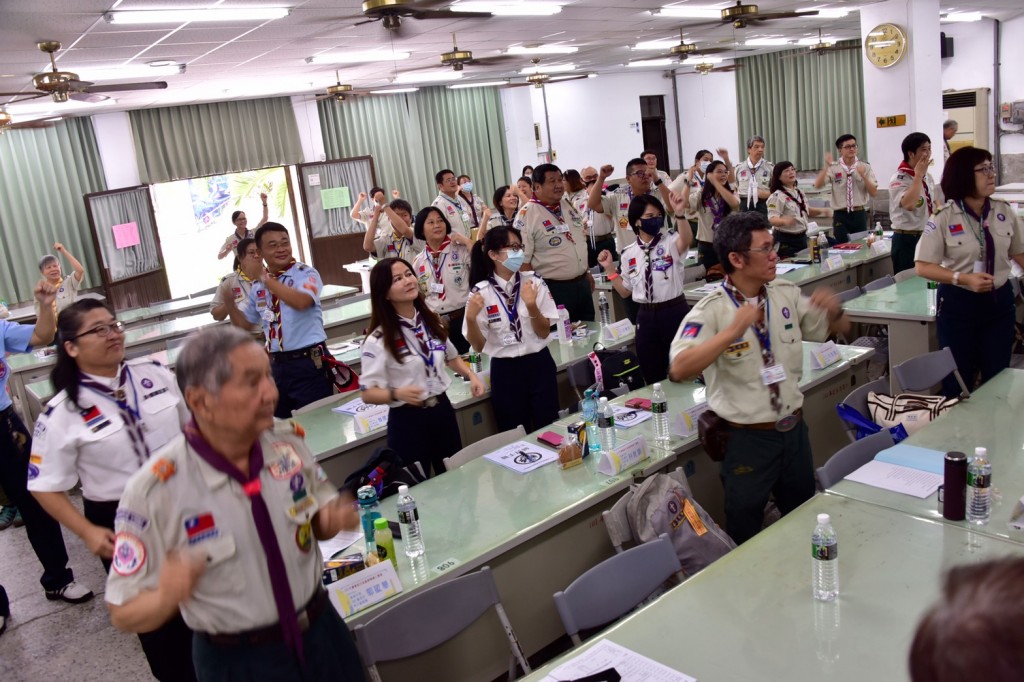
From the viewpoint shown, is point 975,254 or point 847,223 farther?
point 847,223

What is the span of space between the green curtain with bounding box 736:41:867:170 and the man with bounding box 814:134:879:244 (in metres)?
6.84

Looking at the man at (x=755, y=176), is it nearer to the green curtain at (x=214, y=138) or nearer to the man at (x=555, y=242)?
the man at (x=555, y=242)

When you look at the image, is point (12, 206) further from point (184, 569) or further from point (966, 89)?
point (966, 89)

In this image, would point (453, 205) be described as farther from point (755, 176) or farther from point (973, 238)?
point (973, 238)

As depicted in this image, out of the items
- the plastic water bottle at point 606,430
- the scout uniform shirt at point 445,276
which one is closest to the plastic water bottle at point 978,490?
the plastic water bottle at point 606,430

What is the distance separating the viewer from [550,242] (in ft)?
20.1

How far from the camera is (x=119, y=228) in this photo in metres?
10.7

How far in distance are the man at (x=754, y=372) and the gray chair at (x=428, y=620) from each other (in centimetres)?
107

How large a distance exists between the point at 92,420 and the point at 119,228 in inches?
355

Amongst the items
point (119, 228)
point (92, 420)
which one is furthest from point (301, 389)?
point (119, 228)

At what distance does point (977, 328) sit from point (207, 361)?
4.15 meters

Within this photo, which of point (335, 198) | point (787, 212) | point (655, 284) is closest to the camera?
point (655, 284)

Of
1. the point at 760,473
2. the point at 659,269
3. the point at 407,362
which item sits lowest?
the point at 760,473

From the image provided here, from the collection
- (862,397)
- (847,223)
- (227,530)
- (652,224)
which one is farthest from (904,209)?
(227,530)
